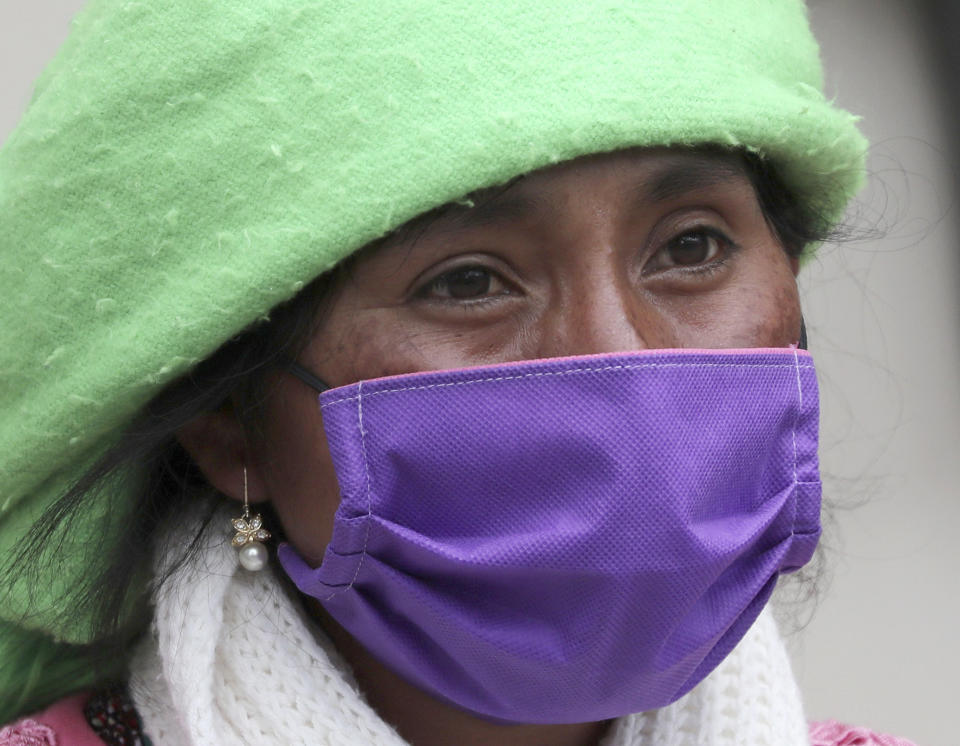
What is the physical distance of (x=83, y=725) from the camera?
1.79 metres

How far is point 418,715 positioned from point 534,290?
0.67 metres

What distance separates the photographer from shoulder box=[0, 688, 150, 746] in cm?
175

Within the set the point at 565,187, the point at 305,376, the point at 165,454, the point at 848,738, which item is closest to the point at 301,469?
the point at 305,376

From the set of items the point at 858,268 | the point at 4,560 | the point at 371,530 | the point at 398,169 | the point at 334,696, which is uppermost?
the point at 398,169

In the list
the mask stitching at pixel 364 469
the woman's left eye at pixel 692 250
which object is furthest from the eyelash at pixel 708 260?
the mask stitching at pixel 364 469

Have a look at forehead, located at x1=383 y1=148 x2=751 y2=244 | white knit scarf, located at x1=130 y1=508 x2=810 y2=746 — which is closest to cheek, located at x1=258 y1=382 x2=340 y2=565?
white knit scarf, located at x1=130 y1=508 x2=810 y2=746

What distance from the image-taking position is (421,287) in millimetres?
1479

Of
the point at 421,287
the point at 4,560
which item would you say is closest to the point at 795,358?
the point at 421,287

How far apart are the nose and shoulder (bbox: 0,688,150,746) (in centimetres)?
89

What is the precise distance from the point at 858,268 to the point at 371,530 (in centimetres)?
214

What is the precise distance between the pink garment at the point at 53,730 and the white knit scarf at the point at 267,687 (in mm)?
90

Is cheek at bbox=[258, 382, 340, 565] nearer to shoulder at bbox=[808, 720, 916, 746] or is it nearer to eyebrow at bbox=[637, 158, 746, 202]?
eyebrow at bbox=[637, 158, 746, 202]

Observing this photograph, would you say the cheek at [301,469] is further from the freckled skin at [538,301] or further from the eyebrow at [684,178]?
the eyebrow at [684,178]

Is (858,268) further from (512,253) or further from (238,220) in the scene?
(238,220)
